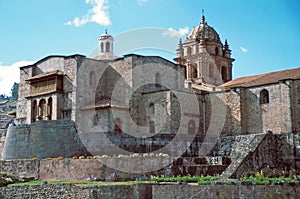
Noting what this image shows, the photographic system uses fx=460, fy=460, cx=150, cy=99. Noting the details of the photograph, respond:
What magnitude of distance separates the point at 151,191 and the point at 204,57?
32.9 m

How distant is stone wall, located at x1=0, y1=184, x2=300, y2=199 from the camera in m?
12.5

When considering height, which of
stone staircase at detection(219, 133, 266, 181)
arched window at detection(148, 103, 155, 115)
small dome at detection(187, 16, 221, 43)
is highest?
small dome at detection(187, 16, 221, 43)

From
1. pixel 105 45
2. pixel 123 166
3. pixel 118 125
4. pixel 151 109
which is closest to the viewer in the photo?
pixel 123 166

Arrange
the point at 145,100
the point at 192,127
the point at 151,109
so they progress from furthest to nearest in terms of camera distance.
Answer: the point at 192,127, the point at 145,100, the point at 151,109

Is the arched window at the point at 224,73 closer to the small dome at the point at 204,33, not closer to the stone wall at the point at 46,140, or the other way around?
the small dome at the point at 204,33

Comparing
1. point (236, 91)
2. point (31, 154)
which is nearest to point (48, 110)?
point (31, 154)

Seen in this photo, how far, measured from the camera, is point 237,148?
20875 mm

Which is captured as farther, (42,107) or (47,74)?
(42,107)

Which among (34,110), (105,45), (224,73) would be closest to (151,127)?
(34,110)

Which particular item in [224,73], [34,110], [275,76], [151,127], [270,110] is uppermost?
[224,73]

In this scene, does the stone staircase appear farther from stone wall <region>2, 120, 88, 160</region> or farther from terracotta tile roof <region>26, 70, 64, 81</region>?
terracotta tile roof <region>26, 70, 64, 81</region>

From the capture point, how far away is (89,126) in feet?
114

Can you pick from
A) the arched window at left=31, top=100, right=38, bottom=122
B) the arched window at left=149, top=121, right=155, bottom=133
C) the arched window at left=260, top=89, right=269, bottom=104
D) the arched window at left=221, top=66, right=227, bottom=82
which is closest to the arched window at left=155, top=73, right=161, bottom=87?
the arched window at left=149, top=121, right=155, bottom=133

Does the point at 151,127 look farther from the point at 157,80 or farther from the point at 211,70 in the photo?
the point at 211,70
